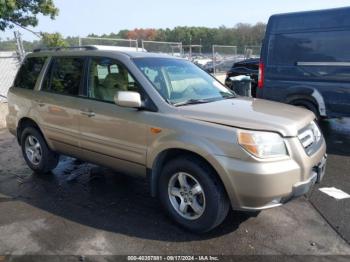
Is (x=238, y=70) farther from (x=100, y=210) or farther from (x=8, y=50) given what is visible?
(x=100, y=210)

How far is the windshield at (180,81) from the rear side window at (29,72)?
75.1 inches

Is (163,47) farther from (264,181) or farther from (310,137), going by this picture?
→ (264,181)

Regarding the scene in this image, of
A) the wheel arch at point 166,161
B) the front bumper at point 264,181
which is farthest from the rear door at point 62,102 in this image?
the front bumper at point 264,181

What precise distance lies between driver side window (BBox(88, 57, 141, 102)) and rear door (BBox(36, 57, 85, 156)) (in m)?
0.18

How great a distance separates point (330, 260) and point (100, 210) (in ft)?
8.08

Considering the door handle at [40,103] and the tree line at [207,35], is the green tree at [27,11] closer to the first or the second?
the door handle at [40,103]

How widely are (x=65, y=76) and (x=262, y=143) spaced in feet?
9.67

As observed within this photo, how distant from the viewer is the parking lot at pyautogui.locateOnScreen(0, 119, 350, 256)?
3572 mm

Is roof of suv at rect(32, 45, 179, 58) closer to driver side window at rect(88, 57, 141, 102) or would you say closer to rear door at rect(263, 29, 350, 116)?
driver side window at rect(88, 57, 141, 102)

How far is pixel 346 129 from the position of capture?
804 centimetres

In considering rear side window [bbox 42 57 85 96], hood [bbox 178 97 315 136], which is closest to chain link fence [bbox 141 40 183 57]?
rear side window [bbox 42 57 85 96]

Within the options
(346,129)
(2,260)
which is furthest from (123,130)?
(346,129)

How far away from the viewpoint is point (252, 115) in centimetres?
377

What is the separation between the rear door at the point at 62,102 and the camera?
15.9 feet
